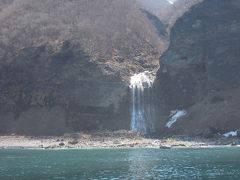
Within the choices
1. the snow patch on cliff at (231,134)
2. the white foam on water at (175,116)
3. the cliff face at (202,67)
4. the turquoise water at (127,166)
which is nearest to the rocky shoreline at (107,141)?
A: the snow patch on cliff at (231,134)

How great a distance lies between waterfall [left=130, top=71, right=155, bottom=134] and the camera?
94.8 m

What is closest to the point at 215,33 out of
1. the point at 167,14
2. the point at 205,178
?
the point at 205,178

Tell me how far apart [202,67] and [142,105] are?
43.8ft

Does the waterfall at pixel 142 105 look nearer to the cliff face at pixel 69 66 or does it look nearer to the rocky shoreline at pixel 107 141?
the cliff face at pixel 69 66

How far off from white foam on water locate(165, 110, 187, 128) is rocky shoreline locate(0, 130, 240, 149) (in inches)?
227

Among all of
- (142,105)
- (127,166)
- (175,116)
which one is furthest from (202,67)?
(127,166)

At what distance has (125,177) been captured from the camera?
42.8 meters

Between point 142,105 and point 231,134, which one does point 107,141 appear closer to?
point 142,105

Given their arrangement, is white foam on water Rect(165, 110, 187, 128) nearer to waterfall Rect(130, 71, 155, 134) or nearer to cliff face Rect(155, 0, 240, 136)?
cliff face Rect(155, 0, 240, 136)

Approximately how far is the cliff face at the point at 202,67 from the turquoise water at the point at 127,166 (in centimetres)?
2425

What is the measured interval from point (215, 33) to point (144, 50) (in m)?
22.8

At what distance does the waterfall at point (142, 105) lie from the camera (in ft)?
311

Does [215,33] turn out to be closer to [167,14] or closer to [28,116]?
[28,116]

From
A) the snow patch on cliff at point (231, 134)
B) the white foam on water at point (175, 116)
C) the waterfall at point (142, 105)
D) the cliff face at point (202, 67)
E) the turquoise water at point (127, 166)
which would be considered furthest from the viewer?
the waterfall at point (142, 105)
